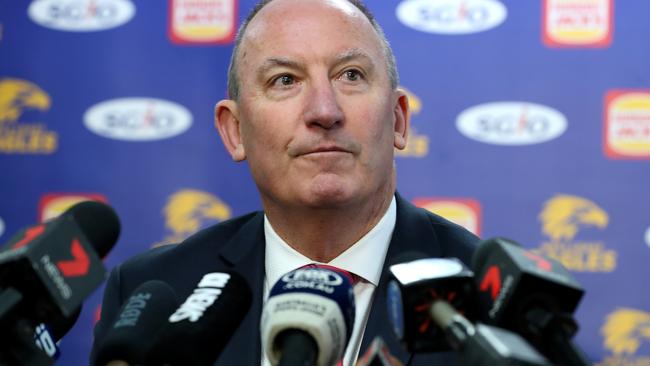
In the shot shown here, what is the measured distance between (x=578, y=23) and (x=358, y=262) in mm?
1899

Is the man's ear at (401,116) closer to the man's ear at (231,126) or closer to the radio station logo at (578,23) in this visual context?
the man's ear at (231,126)

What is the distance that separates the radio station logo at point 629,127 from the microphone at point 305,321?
255cm

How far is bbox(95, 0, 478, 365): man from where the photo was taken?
1.77 meters

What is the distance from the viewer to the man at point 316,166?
177cm

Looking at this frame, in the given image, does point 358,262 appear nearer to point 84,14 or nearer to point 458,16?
point 458,16

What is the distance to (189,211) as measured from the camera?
3.51m

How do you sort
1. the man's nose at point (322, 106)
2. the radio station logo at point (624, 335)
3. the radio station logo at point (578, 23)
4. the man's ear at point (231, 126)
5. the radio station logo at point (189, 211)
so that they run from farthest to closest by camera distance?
the radio station logo at point (189, 211)
the radio station logo at point (578, 23)
the radio station logo at point (624, 335)
the man's ear at point (231, 126)
the man's nose at point (322, 106)

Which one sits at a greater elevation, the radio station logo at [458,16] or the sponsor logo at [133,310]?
the sponsor logo at [133,310]

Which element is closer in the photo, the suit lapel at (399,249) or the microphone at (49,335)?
the microphone at (49,335)

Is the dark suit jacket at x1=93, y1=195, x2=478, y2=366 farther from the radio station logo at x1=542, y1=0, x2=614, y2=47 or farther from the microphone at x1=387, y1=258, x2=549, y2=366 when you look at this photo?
the radio station logo at x1=542, y1=0, x2=614, y2=47

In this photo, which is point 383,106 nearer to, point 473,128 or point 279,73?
point 279,73

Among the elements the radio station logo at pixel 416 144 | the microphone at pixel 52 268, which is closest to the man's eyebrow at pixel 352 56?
the microphone at pixel 52 268

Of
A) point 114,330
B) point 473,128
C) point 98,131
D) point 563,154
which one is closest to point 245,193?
point 98,131

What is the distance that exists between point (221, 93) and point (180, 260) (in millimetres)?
1515
